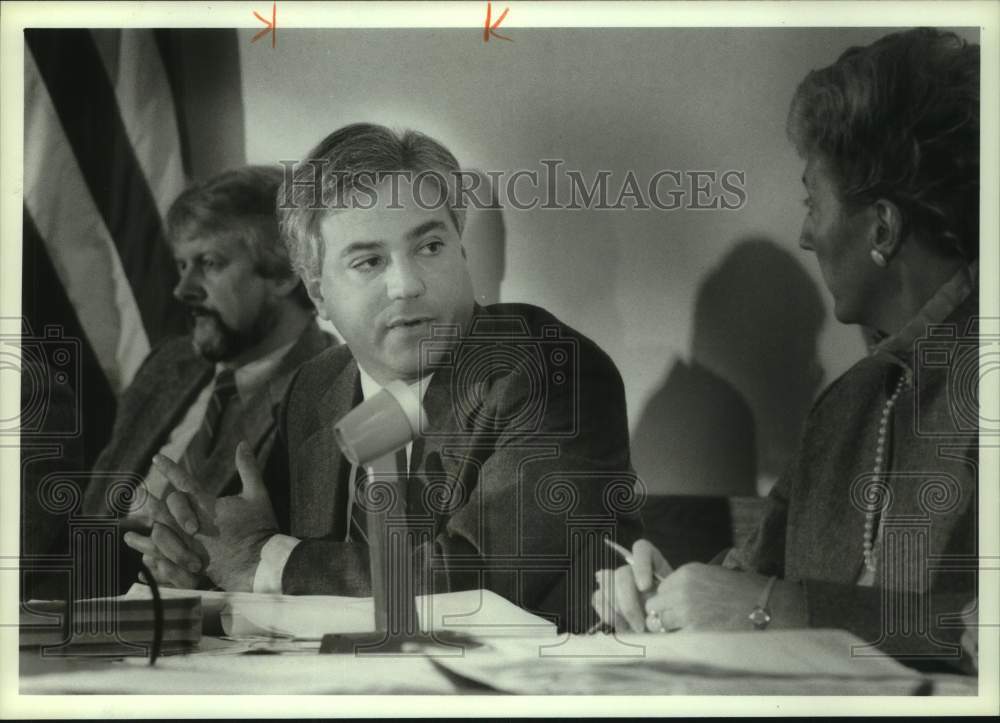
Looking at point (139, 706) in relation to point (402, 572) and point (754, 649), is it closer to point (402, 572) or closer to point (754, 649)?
point (402, 572)

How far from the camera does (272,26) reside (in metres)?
2.31

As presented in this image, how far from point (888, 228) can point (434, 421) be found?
38.8 inches

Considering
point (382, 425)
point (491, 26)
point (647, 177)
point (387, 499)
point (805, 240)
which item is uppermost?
point (491, 26)

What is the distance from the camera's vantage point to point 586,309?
90.0 inches

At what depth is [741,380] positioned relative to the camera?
229cm

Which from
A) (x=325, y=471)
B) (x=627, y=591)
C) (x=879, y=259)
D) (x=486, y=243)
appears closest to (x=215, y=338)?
(x=325, y=471)

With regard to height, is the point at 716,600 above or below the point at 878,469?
below

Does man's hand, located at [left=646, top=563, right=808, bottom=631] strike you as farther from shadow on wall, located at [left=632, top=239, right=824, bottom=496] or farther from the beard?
the beard

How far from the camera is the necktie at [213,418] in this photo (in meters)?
2.33

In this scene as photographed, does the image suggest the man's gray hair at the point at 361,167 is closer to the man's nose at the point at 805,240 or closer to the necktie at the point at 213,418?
the necktie at the point at 213,418

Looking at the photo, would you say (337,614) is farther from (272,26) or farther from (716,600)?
(272,26)

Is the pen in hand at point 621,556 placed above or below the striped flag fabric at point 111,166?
below

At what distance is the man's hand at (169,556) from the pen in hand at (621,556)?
80cm

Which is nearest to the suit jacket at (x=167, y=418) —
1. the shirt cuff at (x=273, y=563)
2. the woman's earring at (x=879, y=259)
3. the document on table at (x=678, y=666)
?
the shirt cuff at (x=273, y=563)
